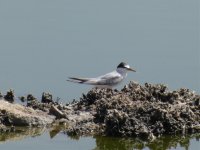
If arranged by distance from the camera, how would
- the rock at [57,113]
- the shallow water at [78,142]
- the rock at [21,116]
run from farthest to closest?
the rock at [57,113]
the rock at [21,116]
the shallow water at [78,142]

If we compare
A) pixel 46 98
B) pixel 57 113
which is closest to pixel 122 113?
pixel 57 113

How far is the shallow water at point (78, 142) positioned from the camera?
13.0 metres

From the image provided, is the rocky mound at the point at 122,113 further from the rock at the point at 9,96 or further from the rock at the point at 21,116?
the rock at the point at 9,96

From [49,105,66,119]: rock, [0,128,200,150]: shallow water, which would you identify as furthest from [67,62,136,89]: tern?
[0,128,200,150]: shallow water

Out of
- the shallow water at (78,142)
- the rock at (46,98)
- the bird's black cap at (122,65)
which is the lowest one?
the shallow water at (78,142)

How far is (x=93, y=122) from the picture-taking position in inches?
553

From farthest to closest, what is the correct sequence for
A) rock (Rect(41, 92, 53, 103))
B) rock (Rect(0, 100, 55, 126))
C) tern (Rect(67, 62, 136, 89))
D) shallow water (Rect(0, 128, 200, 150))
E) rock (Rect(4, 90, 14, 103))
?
tern (Rect(67, 62, 136, 89)) → rock (Rect(4, 90, 14, 103)) → rock (Rect(41, 92, 53, 103)) → rock (Rect(0, 100, 55, 126)) → shallow water (Rect(0, 128, 200, 150))

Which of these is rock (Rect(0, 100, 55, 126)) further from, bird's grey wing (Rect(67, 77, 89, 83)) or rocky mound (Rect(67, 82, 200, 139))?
bird's grey wing (Rect(67, 77, 89, 83))

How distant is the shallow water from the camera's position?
12984 millimetres

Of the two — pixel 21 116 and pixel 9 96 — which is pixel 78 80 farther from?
pixel 21 116

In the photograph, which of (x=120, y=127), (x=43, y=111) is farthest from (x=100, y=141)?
(x=43, y=111)

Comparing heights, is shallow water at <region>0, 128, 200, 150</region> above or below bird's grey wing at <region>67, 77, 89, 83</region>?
below

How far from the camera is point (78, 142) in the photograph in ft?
43.4

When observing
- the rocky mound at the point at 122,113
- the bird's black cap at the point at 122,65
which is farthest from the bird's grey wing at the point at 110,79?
the rocky mound at the point at 122,113
